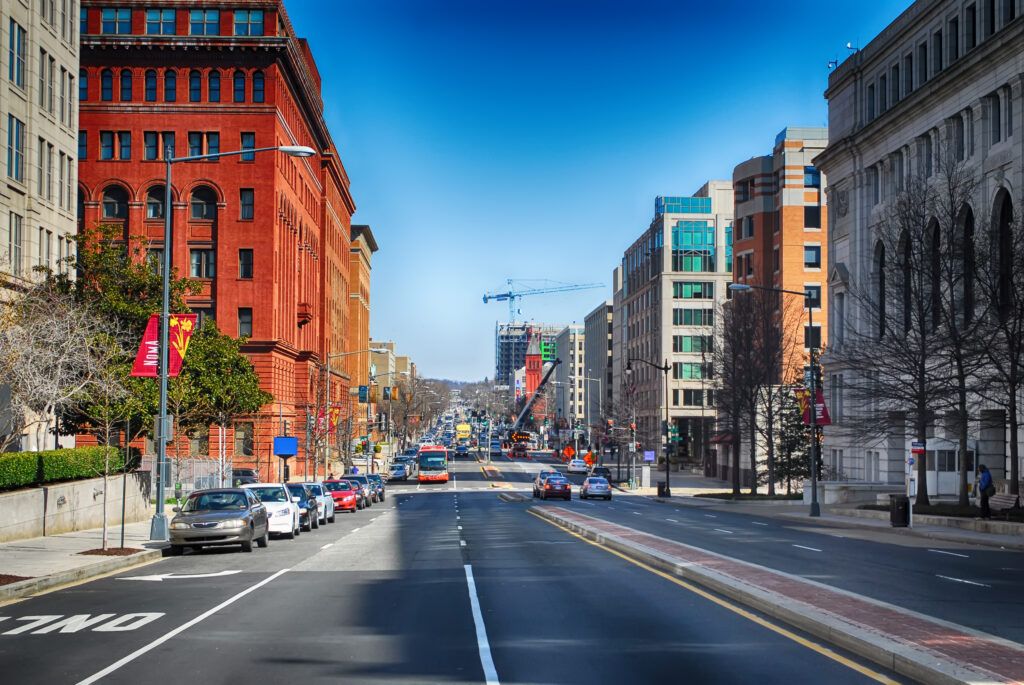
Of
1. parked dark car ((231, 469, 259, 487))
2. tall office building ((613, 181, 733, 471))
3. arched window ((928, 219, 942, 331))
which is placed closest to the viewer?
arched window ((928, 219, 942, 331))

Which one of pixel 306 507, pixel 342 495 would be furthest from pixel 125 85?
pixel 306 507

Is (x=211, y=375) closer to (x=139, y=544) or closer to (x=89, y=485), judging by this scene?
(x=89, y=485)

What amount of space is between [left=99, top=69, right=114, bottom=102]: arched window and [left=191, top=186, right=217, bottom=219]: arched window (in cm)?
832

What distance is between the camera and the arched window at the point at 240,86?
74000mm

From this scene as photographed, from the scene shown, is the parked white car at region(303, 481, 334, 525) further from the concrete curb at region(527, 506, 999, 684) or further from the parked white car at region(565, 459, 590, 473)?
the parked white car at region(565, 459, 590, 473)

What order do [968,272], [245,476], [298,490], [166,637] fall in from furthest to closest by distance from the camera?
[245,476]
[298,490]
[968,272]
[166,637]

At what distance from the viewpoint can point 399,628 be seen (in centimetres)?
1428

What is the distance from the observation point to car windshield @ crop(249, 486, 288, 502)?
3328 centimetres

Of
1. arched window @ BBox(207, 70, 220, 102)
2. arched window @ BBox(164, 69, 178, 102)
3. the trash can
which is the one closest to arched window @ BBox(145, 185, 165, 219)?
arched window @ BBox(164, 69, 178, 102)

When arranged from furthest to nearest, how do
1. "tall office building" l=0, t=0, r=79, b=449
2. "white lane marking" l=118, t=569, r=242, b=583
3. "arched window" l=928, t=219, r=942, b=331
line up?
1. "tall office building" l=0, t=0, r=79, b=449
2. "arched window" l=928, t=219, r=942, b=331
3. "white lane marking" l=118, t=569, r=242, b=583

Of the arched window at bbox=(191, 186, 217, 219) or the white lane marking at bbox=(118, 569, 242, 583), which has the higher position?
the arched window at bbox=(191, 186, 217, 219)

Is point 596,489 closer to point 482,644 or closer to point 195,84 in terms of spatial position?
point 195,84

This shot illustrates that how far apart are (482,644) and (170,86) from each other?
6816 cm

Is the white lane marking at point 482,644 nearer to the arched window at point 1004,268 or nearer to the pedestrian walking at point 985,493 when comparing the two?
the pedestrian walking at point 985,493
